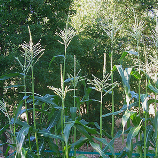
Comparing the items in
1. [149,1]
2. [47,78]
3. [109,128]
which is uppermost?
[149,1]

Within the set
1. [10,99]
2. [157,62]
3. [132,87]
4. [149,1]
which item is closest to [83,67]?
[132,87]

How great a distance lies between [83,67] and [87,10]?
187 centimetres

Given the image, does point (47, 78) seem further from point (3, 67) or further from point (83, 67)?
point (83, 67)

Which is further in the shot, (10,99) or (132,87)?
(132,87)

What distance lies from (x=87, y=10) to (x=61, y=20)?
2203mm

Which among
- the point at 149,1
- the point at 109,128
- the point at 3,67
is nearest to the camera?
the point at 3,67

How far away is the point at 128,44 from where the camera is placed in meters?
6.80

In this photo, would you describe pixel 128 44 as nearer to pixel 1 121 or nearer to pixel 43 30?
pixel 43 30

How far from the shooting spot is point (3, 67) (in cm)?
418

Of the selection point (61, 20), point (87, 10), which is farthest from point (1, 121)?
point (87, 10)

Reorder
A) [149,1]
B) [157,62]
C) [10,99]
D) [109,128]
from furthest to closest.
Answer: [149,1], [109,128], [10,99], [157,62]

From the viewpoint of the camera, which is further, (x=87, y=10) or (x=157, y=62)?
(x=87, y=10)

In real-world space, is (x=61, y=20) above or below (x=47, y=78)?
above

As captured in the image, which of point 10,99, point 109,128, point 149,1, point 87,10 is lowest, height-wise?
point 109,128
